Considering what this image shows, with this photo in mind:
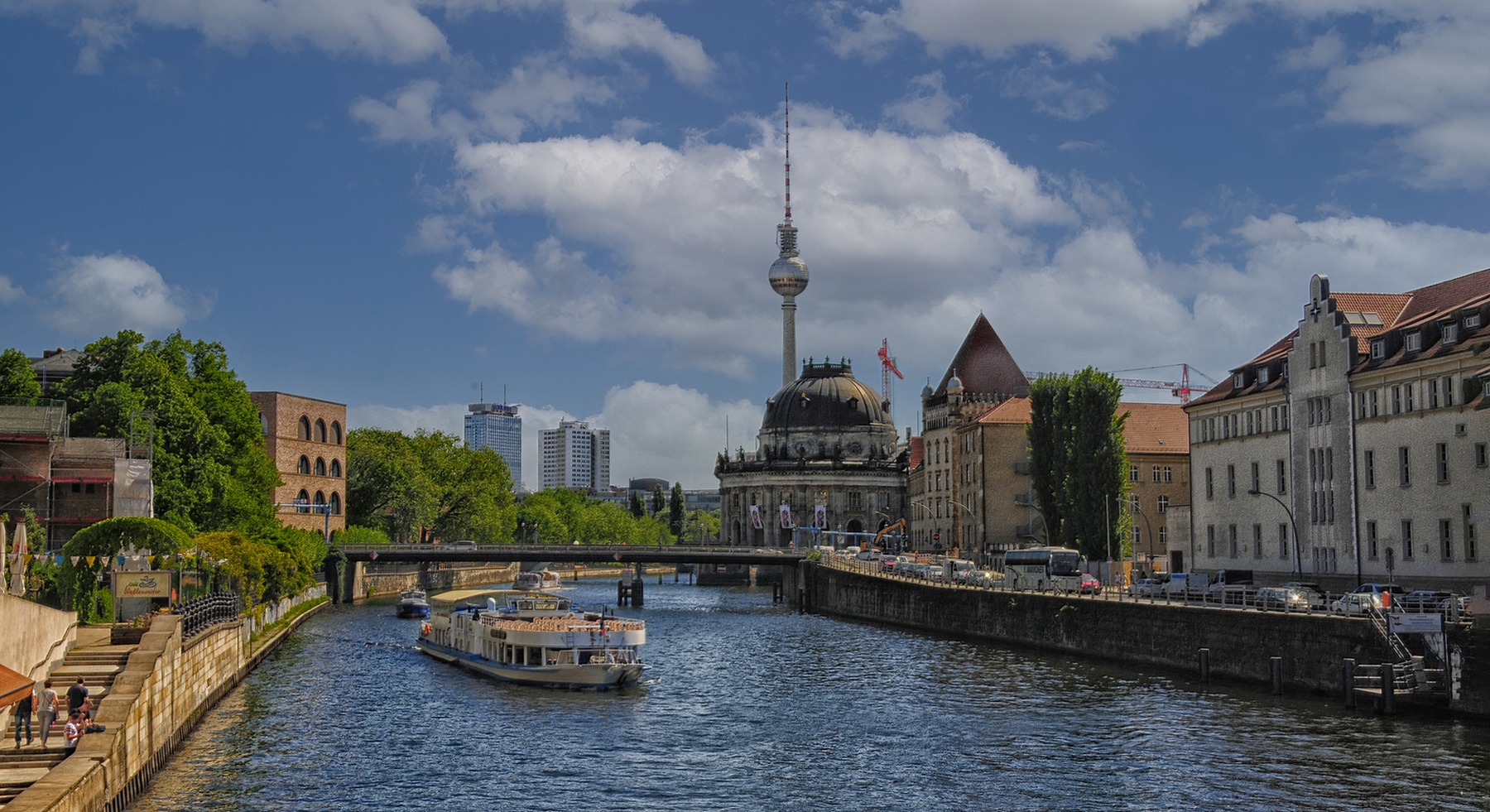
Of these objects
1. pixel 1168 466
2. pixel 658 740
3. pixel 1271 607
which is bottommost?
pixel 658 740

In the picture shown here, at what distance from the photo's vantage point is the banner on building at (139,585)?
57.4 metres

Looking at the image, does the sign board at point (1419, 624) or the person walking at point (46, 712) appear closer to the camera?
the person walking at point (46, 712)

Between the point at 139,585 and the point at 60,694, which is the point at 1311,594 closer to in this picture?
the point at 139,585

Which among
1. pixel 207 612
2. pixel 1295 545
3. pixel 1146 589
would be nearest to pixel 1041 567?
pixel 1295 545

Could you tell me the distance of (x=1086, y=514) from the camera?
4112 inches

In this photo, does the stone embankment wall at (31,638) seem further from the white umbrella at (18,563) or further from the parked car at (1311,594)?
the parked car at (1311,594)

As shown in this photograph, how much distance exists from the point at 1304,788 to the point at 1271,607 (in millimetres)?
23284

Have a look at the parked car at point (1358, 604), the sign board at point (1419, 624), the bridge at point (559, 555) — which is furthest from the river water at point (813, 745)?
the bridge at point (559, 555)

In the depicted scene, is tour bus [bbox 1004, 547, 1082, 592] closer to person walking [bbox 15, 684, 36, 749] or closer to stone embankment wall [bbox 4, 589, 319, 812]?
stone embankment wall [bbox 4, 589, 319, 812]

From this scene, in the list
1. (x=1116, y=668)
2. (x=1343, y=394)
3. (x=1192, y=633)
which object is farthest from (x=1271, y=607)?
(x=1343, y=394)

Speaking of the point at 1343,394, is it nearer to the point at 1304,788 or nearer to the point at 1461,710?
the point at 1461,710

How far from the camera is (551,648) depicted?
230ft

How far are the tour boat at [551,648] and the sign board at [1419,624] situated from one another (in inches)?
1267

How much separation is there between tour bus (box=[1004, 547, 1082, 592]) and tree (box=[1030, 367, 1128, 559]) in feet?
17.1
